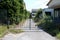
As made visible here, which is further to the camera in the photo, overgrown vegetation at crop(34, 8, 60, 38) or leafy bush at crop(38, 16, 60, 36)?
leafy bush at crop(38, 16, 60, 36)

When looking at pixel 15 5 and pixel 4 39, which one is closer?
pixel 4 39

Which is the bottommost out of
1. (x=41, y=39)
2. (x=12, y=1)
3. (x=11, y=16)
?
(x=41, y=39)

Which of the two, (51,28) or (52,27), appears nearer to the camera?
(51,28)

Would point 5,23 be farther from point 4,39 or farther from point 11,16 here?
point 4,39

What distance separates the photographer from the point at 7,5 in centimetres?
2341

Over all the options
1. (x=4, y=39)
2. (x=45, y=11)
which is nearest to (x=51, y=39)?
(x=4, y=39)

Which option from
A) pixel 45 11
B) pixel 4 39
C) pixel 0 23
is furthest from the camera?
pixel 45 11

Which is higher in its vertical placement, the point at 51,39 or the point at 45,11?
the point at 45,11

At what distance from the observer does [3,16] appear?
23438 millimetres

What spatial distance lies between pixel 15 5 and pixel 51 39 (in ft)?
35.1

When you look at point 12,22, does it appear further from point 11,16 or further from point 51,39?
Answer: point 51,39

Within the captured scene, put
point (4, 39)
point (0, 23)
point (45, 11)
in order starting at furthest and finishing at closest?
point (45, 11), point (0, 23), point (4, 39)

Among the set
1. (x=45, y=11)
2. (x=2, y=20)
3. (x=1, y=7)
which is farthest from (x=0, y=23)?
(x=45, y=11)

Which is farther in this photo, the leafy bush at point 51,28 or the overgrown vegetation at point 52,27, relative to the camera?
the leafy bush at point 51,28
